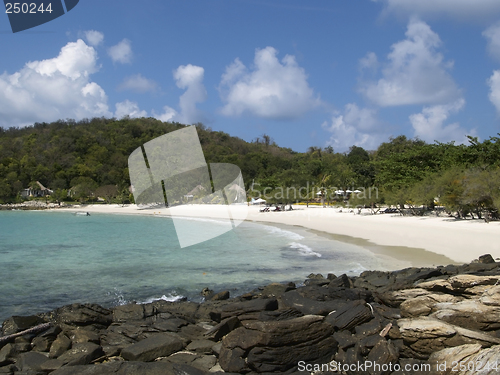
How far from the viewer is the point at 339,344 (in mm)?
5148

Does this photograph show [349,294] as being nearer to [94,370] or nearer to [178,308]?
[178,308]

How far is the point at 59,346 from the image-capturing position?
A: 6.11m

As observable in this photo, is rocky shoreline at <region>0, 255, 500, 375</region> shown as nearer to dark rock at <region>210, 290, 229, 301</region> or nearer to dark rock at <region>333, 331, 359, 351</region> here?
dark rock at <region>333, 331, 359, 351</region>

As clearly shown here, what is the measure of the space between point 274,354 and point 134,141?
9379 centimetres

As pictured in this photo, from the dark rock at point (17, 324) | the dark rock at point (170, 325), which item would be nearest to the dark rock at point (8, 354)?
the dark rock at point (17, 324)

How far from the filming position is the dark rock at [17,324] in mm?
6903

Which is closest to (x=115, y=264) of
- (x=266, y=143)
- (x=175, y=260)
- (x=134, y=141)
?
(x=175, y=260)

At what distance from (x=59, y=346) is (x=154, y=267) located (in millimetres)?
9127

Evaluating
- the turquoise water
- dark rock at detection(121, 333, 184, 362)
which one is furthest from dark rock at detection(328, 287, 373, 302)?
the turquoise water

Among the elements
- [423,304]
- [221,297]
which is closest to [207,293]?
[221,297]

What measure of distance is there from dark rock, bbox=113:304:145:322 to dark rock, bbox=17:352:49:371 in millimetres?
1990

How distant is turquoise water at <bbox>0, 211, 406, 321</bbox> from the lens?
35.6ft

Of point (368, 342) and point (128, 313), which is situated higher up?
point (368, 342)

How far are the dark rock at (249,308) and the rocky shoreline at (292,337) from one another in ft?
0.06
